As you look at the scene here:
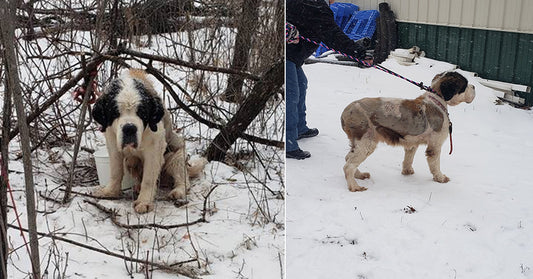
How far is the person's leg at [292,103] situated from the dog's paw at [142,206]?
2.57 feet

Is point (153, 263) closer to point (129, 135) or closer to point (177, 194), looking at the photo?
point (129, 135)

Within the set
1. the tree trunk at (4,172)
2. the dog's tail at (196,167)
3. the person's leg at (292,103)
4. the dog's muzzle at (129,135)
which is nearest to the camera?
the tree trunk at (4,172)

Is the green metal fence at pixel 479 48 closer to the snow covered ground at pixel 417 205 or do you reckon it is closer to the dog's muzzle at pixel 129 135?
the snow covered ground at pixel 417 205

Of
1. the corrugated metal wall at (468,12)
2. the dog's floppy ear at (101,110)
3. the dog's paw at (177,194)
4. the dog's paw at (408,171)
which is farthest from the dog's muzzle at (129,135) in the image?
the dog's paw at (408,171)

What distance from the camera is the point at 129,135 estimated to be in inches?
89.0

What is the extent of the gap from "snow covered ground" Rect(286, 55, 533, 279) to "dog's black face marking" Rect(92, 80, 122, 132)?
0.79m

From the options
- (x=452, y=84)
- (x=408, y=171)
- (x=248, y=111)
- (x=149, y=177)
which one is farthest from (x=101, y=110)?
(x=452, y=84)

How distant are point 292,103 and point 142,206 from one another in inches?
35.2

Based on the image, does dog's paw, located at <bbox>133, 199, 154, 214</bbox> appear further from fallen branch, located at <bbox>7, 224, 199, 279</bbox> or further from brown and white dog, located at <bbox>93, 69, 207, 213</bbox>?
fallen branch, located at <bbox>7, 224, 199, 279</bbox>

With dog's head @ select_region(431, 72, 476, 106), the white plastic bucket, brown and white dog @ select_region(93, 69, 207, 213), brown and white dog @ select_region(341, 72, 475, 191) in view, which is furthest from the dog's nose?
dog's head @ select_region(431, 72, 476, 106)

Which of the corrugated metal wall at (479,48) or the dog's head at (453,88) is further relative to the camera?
the dog's head at (453,88)

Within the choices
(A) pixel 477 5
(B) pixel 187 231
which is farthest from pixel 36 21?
(A) pixel 477 5

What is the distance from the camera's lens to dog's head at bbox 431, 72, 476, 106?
212cm

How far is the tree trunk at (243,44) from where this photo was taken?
11.7ft
